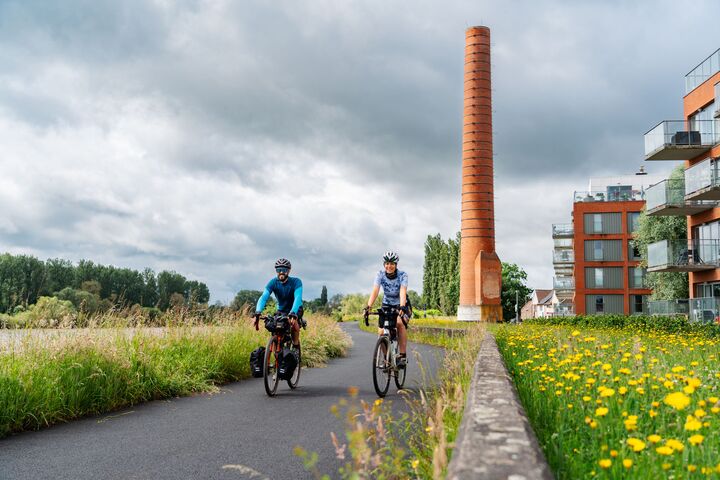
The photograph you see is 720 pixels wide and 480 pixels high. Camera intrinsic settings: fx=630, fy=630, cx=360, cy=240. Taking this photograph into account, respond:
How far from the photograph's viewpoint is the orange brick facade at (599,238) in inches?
2328

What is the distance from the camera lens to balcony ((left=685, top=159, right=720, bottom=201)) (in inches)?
1198

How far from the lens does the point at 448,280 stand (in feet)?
258

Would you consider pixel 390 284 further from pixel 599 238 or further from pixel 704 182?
pixel 599 238

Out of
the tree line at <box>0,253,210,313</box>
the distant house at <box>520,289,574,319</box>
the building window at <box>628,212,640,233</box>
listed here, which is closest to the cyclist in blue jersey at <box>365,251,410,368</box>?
the tree line at <box>0,253,210,313</box>

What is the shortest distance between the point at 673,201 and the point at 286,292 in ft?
94.8

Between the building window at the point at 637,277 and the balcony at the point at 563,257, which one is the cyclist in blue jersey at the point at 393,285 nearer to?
the building window at the point at 637,277

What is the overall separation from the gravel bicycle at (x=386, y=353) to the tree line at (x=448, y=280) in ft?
219

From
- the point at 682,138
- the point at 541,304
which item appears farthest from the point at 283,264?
the point at 541,304

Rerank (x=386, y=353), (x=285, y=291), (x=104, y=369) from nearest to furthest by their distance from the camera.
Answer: (x=104, y=369) < (x=386, y=353) < (x=285, y=291)

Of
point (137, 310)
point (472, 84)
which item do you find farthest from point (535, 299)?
point (137, 310)

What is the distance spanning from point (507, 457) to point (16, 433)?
251 inches

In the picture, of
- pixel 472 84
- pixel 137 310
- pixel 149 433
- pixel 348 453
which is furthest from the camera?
pixel 472 84

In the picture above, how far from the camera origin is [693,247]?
109 feet

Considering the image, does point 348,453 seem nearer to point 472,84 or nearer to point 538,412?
point 538,412
